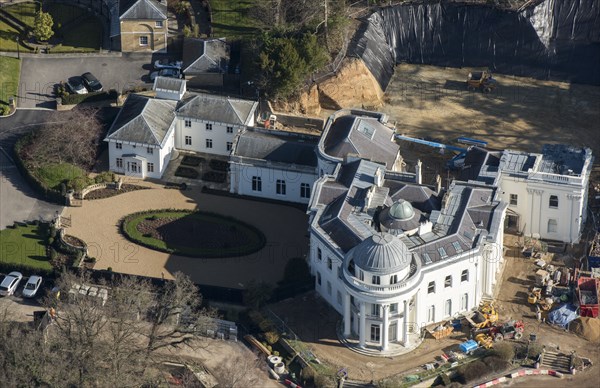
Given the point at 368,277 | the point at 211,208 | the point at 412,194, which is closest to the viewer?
the point at 368,277

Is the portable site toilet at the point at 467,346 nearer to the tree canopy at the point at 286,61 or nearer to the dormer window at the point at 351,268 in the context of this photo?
the dormer window at the point at 351,268

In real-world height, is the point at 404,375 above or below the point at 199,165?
below

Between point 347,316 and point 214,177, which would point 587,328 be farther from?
point 214,177

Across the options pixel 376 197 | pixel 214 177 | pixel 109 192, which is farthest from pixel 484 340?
pixel 109 192

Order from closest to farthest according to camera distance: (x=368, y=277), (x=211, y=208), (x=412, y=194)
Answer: (x=368, y=277) → (x=412, y=194) → (x=211, y=208)

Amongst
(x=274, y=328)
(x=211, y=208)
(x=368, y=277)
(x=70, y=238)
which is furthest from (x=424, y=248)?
(x=70, y=238)

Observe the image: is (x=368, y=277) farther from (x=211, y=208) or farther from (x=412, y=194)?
(x=211, y=208)
